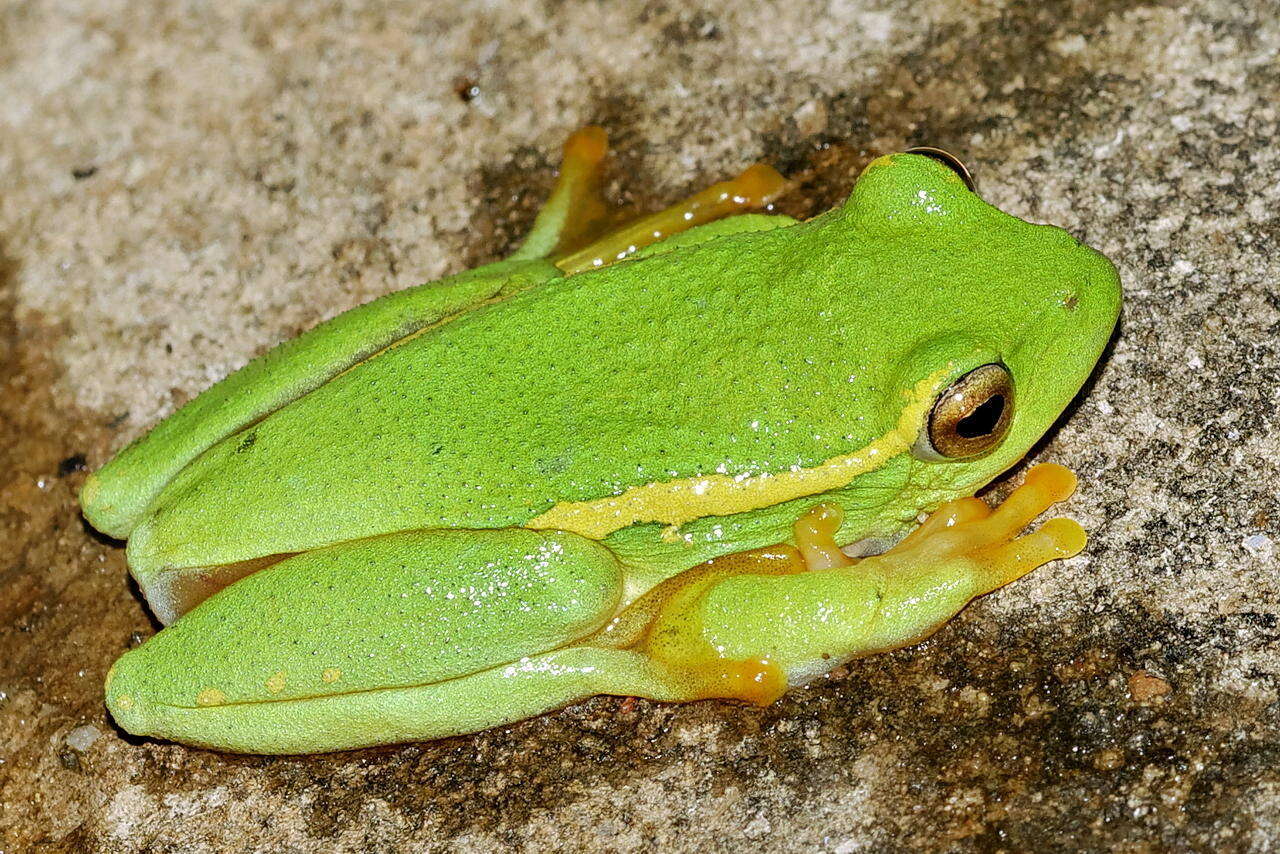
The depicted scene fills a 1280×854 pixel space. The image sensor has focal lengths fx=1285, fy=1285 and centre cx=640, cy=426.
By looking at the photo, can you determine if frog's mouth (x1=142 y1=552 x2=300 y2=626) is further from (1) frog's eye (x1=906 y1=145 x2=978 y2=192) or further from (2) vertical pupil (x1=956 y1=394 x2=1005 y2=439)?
(1) frog's eye (x1=906 y1=145 x2=978 y2=192)

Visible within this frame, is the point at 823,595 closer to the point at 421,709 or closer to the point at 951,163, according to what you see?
the point at 421,709

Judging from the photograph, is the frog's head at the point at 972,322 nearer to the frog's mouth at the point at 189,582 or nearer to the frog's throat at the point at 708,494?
the frog's throat at the point at 708,494

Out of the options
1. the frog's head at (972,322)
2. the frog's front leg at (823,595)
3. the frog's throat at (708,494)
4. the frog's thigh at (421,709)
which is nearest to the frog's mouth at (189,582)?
the frog's thigh at (421,709)

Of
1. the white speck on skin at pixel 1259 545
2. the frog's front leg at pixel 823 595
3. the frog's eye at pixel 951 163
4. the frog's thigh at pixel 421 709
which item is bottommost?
the white speck on skin at pixel 1259 545

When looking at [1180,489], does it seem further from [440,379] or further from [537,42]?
[537,42]

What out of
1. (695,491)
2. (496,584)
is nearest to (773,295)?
→ (695,491)

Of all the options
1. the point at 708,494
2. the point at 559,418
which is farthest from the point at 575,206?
the point at 708,494
